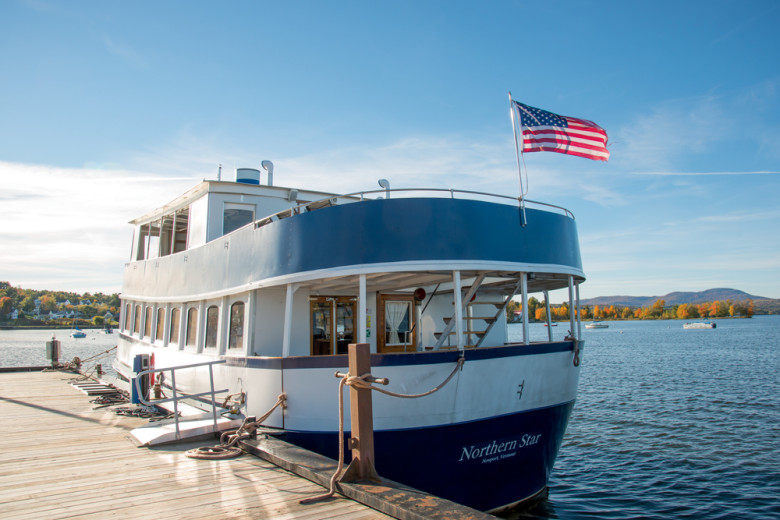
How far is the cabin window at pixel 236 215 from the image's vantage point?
11977mm

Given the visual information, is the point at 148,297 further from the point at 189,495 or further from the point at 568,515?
the point at 568,515

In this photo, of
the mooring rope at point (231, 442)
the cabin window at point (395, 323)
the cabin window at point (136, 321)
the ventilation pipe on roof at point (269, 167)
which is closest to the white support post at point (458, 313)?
the cabin window at point (395, 323)

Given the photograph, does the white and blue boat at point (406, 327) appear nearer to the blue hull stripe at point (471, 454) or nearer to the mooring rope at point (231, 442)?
the blue hull stripe at point (471, 454)

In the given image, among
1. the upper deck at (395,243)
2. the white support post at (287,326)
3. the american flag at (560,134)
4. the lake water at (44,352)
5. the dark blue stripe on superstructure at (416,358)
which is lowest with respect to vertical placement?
the lake water at (44,352)

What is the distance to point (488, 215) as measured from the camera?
8.38 m

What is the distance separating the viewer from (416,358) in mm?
7348

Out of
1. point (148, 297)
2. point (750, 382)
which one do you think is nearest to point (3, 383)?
point (148, 297)

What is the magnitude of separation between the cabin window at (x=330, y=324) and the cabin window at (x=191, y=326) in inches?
154

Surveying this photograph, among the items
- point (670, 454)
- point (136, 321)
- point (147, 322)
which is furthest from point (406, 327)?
point (136, 321)

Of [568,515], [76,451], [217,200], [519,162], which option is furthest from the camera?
[217,200]

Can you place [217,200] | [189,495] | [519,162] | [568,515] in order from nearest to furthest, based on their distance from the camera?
[189,495] < [519,162] < [568,515] < [217,200]

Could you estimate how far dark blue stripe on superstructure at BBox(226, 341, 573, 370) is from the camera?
734 centimetres

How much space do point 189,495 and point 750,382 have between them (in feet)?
105

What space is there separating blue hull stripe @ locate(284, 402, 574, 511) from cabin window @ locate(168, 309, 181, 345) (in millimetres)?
6658
